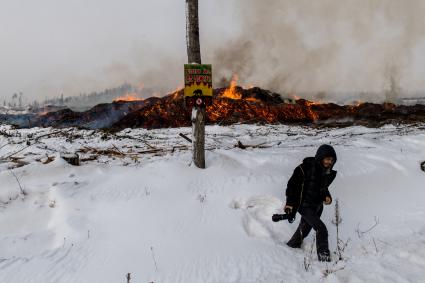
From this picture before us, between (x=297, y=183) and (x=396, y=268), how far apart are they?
150 centimetres

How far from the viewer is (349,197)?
659 cm

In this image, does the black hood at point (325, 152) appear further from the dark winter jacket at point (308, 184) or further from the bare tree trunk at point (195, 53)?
the bare tree trunk at point (195, 53)

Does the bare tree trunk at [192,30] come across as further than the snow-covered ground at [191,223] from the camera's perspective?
Yes

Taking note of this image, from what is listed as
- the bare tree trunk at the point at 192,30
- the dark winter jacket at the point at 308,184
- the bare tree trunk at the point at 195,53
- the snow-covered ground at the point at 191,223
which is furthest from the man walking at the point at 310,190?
the bare tree trunk at the point at 192,30

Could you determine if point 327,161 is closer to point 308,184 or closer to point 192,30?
point 308,184

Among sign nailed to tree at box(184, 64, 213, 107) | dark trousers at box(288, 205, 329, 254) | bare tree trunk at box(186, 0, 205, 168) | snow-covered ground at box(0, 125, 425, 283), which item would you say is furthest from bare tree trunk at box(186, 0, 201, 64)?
dark trousers at box(288, 205, 329, 254)

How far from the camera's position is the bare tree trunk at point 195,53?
682 cm

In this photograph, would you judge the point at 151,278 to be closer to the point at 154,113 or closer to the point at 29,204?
the point at 29,204

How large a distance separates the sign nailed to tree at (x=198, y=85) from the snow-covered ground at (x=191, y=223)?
141 centimetres

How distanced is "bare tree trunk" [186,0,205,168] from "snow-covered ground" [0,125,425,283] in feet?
1.60

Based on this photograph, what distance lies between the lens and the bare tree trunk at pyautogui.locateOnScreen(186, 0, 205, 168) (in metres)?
6.82

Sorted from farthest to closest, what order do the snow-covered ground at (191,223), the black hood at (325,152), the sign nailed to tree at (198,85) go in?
the sign nailed to tree at (198,85) < the black hood at (325,152) < the snow-covered ground at (191,223)

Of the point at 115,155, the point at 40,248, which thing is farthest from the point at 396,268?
the point at 115,155

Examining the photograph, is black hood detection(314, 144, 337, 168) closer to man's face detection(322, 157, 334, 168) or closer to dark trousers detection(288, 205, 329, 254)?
man's face detection(322, 157, 334, 168)
